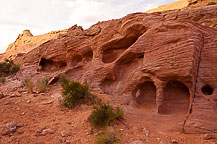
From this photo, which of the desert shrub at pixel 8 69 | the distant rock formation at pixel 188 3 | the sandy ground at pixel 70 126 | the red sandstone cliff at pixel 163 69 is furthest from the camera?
the desert shrub at pixel 8 69

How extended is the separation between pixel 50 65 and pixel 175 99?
9645 mm

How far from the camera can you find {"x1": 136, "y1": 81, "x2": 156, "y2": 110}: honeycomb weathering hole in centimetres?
584

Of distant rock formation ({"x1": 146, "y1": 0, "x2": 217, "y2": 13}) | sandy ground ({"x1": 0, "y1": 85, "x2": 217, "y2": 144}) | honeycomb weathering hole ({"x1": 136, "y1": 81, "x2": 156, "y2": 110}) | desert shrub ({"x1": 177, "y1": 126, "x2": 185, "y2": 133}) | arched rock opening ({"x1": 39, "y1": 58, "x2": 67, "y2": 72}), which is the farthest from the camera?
Result: arched rock opening ({"x1": 39, "y1": 58, "x2": 67, "y2": 72})

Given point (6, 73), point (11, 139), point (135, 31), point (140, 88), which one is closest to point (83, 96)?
point (140, 88)

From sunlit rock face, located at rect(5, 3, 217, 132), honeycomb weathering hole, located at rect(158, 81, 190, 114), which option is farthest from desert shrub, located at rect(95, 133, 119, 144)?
honeycomb weathering hole, located at rect(158, 81, 190, 114)

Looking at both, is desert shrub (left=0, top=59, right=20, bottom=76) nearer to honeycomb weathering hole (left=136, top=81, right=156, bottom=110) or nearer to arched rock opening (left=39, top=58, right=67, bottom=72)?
arched rock opening (left=39, top=58, right=67, bottom=72)

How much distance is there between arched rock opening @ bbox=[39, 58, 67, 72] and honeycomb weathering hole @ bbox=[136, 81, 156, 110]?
6923mm

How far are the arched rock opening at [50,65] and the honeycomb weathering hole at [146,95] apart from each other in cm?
692

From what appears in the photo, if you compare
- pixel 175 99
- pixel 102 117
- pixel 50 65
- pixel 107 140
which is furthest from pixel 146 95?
pixel 50 65

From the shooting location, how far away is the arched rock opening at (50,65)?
36.2 feet

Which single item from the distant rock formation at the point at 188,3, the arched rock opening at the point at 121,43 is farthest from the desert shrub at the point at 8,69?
the distant rock formation at the point at 188,3

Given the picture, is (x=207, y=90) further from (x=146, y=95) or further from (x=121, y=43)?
(x=121, y=43)

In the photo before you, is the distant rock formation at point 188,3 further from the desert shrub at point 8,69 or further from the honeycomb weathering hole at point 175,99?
the desert shrub at point 8,69

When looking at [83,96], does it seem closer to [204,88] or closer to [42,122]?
[42,122]
